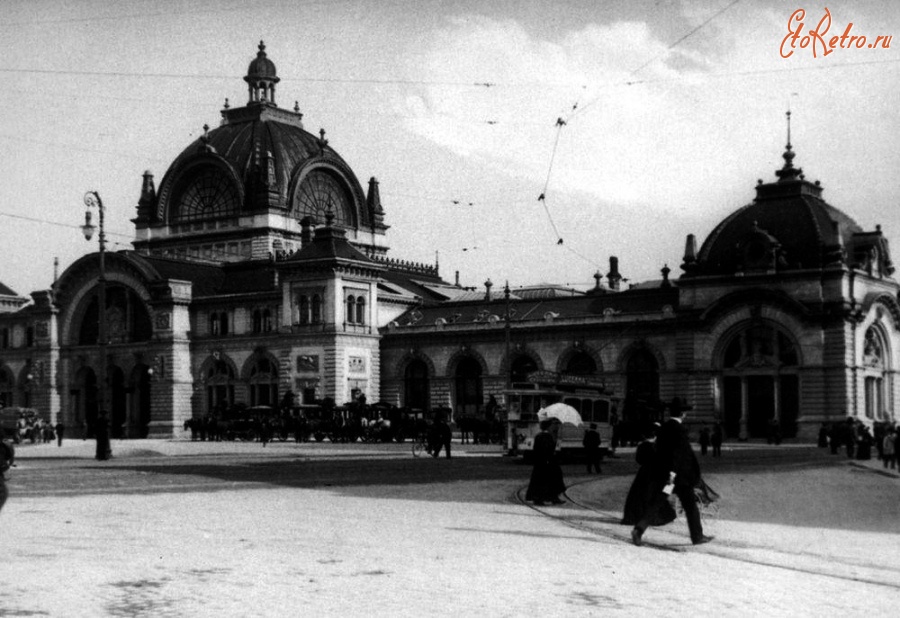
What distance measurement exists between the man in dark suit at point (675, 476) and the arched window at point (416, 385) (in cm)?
5487

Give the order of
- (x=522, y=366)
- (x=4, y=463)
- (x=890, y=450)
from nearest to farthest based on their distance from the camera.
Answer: (x=4, y=463) < (x=890, y=450) < (x=522, y=366)

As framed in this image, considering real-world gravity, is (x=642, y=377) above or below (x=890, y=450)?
above

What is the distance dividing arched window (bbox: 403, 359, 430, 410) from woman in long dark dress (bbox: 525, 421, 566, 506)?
48377mm

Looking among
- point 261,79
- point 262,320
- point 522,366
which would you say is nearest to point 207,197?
point 261,79

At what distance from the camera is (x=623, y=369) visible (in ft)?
209

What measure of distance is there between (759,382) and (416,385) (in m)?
20.5

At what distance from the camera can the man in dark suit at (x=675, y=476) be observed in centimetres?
1595

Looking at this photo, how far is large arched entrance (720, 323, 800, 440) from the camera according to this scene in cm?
5794

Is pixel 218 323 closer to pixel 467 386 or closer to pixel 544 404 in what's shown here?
pixel 467 386

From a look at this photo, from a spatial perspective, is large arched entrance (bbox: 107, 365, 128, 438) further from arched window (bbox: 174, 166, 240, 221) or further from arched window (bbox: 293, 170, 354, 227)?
arched window (bbox: 293, 170, 354, 227)

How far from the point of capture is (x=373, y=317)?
7181cm

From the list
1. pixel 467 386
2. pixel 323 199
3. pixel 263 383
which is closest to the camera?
pixel 467 386

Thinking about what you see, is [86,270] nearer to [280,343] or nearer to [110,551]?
[280,343]

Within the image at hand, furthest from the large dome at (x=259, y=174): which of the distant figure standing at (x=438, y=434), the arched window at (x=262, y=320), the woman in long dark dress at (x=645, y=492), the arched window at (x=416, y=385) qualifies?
the woman in long dark dress at (x=645, y=492)
